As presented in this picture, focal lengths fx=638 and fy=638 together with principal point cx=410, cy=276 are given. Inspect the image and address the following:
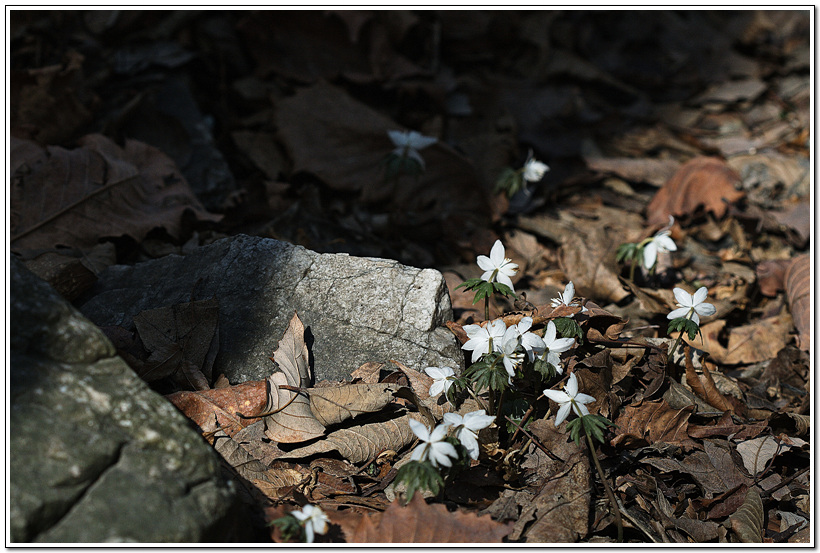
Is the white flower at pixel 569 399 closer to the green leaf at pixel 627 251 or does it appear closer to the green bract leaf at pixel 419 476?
the green bract leaf at pixel 419 476

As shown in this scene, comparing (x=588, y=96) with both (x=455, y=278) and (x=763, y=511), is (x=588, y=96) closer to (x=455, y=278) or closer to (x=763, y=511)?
(x=455, y=278)

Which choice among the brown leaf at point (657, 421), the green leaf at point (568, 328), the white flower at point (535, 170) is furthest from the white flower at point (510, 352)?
the white flower at point (535, 170)

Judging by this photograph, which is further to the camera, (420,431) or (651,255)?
(651,255)

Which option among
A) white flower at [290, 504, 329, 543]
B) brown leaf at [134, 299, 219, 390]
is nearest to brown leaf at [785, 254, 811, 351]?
white flower at [290, 504, 329, 543]

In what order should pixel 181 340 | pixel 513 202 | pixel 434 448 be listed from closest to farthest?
pixel 434 448
pixel 181 340
pixel 513 202

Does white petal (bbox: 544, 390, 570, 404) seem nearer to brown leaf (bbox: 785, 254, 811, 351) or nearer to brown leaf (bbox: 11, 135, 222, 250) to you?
brown leaf (bbox: 785, 254, 811, 351)

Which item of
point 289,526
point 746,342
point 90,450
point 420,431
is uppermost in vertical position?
point 90,450

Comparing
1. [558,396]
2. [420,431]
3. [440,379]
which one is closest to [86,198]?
[440,379]

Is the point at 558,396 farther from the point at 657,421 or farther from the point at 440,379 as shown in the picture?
the point at 657,421
